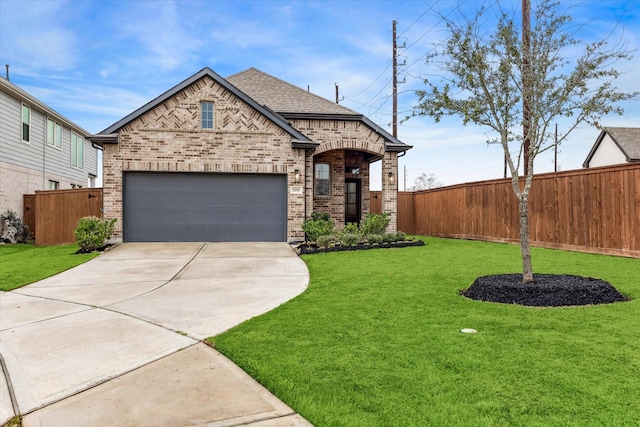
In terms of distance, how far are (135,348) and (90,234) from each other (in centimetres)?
951

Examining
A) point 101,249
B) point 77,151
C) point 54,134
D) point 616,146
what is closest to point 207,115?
point 101,249

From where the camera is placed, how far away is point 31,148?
60.2 ft

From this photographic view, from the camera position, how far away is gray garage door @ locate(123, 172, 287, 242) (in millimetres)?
14039

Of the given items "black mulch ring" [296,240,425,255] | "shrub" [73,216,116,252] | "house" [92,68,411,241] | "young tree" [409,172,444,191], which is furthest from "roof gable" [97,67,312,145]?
"young tree" [409,172,444,191]

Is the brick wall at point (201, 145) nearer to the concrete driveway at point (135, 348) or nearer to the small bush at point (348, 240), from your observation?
the small bush at point (348, 240)

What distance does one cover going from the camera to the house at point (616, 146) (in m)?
26.7

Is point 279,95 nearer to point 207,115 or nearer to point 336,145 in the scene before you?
point 336,145

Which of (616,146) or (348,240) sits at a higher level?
(616,146)

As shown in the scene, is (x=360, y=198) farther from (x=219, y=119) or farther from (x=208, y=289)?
(x=208, y=289)

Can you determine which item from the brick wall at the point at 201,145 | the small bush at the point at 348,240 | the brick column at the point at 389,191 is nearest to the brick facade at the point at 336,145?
the brick column at the point at 389,191

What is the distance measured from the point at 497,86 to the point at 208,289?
5.80m

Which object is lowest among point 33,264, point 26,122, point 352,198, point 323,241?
point 33,264

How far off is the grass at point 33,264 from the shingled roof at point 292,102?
8.78 meters

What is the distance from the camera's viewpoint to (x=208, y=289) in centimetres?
715
